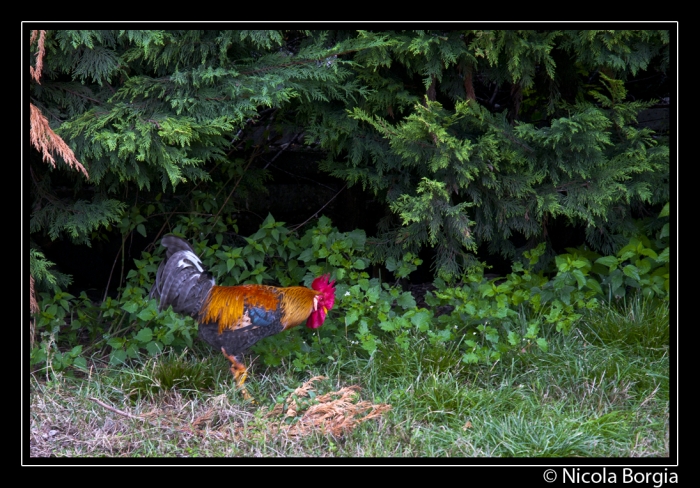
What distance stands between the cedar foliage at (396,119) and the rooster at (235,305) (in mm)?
569

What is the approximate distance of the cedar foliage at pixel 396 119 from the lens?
368cm

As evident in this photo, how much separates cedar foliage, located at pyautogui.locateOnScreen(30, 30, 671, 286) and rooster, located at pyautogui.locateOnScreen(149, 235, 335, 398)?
569 mm

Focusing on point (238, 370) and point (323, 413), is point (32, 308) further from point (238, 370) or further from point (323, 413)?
point (323, 413)

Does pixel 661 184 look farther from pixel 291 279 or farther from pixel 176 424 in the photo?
pixel 176 424

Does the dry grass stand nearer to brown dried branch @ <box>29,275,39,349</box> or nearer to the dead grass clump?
the dead grass clump

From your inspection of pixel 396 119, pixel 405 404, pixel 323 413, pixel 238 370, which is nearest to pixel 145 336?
pixel 238 370

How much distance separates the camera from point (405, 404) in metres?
3.60

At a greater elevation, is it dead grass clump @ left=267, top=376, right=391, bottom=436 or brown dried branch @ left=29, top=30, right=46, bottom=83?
brown dried branch @ left=29, top=30, right=46, bottom=83

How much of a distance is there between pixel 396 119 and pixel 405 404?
1921 millimetres

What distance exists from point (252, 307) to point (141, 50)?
157 centimetres

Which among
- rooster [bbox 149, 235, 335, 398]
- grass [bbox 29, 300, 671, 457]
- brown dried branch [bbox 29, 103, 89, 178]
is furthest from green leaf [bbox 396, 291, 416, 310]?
brown dried branch [bbox 29, 103, 89, 178]

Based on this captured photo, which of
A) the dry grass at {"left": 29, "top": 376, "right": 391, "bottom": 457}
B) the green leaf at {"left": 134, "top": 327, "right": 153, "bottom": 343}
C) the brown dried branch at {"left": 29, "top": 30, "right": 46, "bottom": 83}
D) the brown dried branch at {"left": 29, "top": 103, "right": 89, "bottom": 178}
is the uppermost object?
the brown dried branch at {"left": 29, "top": 30, "right": 46, "bottom": 83}

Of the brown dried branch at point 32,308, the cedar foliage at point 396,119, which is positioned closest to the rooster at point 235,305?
the cedar foliage at point 396,119

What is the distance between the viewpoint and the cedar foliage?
3684mm
